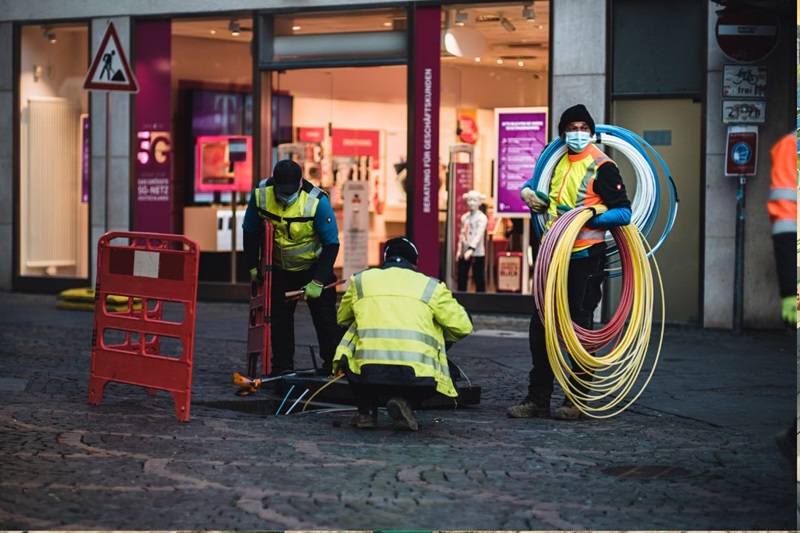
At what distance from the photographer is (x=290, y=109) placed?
17.0m

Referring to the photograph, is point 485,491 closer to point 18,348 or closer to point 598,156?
point 598,156

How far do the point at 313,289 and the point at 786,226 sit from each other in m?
4.87

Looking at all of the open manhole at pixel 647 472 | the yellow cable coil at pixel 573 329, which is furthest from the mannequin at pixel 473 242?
the open manhole at pixel 647 472

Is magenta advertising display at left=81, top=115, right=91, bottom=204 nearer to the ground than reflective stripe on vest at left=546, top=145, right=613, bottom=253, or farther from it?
farther from it

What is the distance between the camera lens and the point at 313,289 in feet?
31.9

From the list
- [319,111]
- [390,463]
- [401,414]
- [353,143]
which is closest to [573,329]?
[401,414]

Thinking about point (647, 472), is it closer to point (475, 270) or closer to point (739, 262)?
point (739, 262)

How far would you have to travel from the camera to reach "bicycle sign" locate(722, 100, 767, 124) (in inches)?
553

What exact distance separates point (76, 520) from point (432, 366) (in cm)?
286

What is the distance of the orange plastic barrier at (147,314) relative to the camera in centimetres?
857

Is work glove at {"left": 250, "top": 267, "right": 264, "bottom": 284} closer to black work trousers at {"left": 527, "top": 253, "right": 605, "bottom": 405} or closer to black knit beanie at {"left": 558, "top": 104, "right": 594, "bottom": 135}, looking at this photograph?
black work trousers at {"left": 527, "top": 253, "right": 605, "bottom": 405}

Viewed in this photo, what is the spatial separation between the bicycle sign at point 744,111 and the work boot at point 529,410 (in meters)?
6.23

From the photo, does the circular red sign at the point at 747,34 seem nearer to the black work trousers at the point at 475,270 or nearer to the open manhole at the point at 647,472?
the black work trousers at the point at 475,270

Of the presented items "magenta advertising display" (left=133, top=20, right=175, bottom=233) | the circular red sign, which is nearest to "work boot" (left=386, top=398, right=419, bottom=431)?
the circular red sign
